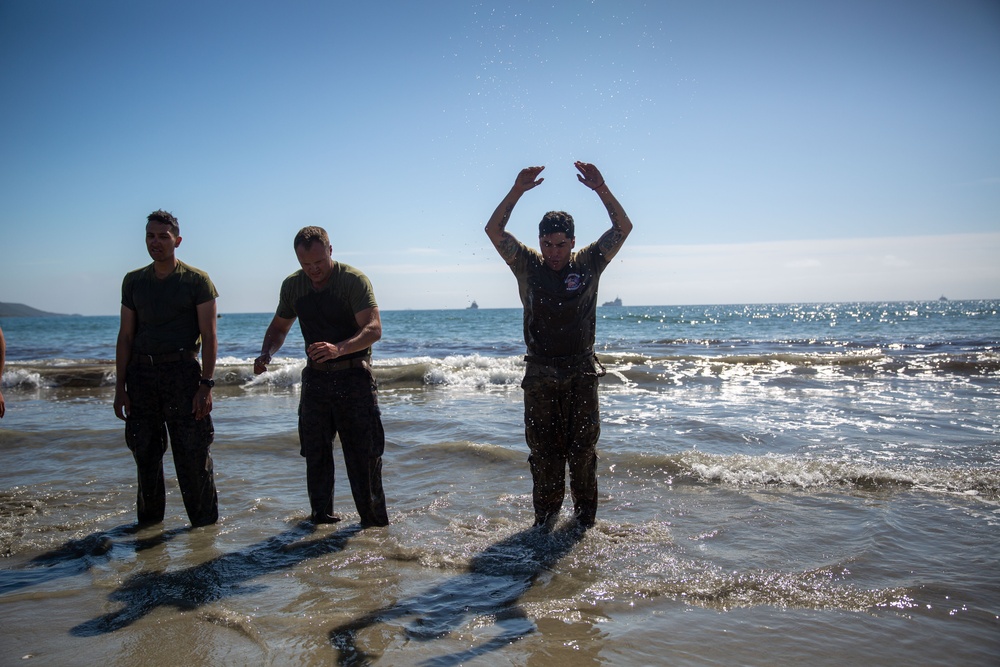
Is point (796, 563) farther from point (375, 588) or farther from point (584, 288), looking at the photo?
point (375, 588)

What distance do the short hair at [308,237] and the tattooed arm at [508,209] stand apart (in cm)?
113

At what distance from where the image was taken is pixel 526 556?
13.8 feet

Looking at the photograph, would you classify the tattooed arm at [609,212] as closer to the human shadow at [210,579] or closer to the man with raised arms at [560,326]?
the man with raised arms at [560,326]

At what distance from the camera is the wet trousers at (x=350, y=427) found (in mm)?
4625

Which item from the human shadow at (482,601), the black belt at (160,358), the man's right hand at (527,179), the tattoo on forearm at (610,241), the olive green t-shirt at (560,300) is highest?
the man's right hand at (527,179)

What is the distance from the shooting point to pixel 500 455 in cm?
721

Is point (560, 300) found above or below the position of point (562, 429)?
above

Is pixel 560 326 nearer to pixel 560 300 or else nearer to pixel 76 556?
pixel 560 300

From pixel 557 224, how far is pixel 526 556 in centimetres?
217

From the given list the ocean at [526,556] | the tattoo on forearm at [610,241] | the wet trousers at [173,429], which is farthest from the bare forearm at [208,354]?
the tattoo on forearm at [610,241]

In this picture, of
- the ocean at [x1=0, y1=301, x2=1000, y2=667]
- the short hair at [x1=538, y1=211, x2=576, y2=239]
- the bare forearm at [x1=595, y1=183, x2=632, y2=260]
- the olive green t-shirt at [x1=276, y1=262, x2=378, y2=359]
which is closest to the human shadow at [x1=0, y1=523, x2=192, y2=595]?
the ocean at [x1=0, y1=301, x2=1000, y2=667]

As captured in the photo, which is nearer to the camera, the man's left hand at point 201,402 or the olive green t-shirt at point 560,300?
the olive green t-shirt at point 560,300

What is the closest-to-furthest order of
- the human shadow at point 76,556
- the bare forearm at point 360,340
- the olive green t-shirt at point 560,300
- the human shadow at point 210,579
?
1. the human shadow at point 210,579
2. the human shadow at point 76,556
3. the bare forearm at point 360,340
4. the olive green t-shirt at point 560,300

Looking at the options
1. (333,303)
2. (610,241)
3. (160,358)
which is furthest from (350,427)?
(610,241)
